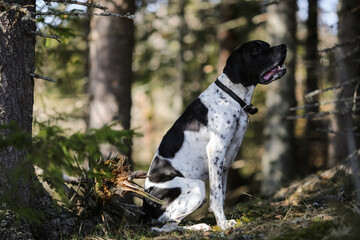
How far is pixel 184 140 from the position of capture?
4.66 meters

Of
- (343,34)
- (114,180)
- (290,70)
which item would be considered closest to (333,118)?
(290,70)

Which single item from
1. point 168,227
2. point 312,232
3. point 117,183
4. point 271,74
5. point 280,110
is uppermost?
point 271,74

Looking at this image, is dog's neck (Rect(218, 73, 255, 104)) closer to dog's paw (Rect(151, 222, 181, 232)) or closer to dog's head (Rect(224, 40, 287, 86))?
dog's head (Rect(224, 40, 287, 86))

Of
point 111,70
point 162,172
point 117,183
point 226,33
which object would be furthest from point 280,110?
point 117,183

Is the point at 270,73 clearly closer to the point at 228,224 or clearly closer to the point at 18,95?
the point at 228,224

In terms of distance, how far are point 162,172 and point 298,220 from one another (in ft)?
5.14

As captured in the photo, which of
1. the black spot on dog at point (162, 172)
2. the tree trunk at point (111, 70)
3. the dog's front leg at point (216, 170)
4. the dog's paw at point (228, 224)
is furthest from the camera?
the tree trunk at point (111, 70)

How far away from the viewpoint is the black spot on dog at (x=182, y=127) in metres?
4.64

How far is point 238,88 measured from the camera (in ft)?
15.4

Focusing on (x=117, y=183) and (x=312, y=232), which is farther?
(x=117, y=183)

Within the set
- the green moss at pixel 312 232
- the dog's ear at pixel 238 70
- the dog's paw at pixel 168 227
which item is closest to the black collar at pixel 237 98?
the dog's ear at pixel 238 70

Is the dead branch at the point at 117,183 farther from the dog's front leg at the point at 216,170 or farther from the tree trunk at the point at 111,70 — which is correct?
the tree trunk at the point at 111,70

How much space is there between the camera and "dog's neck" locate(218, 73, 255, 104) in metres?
4.70

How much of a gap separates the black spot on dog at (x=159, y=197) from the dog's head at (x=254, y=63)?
142 cm
